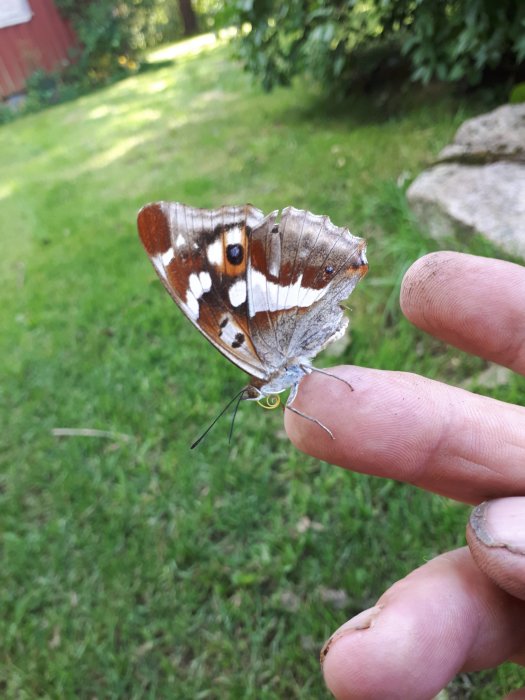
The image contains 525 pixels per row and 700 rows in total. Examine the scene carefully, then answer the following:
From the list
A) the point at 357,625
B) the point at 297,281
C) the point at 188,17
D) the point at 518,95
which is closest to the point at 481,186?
the point at 518,95

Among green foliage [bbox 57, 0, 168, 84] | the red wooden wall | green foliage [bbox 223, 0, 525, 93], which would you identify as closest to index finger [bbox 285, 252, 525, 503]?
green foliage [bbox 223, 0, 525, 93]

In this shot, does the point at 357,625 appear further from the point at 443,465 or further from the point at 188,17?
the point at 188,17

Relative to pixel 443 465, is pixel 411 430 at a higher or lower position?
higher

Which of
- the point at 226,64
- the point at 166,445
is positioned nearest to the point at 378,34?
the point at 166,445

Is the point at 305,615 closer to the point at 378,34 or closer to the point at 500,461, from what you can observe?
the point at 500,461

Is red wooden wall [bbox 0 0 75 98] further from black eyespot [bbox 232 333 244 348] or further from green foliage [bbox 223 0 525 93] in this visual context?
black eyespot [bbox 232 333 244 348]

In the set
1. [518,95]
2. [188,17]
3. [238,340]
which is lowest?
[518,95]
